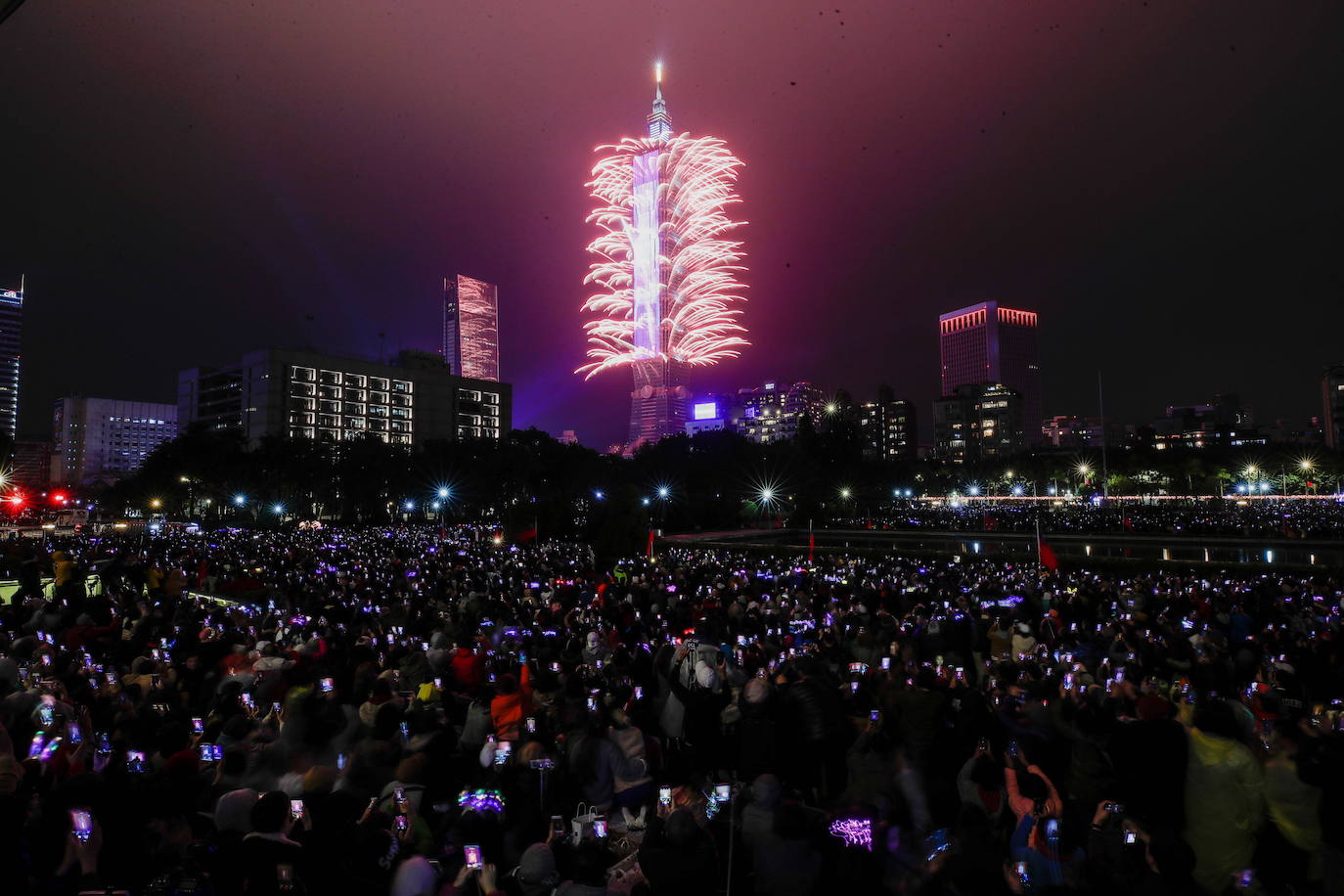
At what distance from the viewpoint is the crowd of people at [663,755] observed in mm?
4516

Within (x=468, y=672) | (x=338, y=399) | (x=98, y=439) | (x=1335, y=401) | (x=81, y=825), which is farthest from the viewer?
(x=98, y=439)

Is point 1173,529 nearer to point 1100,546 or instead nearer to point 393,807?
point 1100,546

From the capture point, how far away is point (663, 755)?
312 inches

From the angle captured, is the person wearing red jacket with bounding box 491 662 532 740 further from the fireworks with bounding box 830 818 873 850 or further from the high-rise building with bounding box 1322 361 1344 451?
the high-rise building with bounding box 1322 361 1344 451

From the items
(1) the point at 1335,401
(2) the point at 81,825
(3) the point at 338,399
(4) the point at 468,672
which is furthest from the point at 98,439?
(1) the point at 1335,401

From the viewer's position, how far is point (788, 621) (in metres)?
13.7

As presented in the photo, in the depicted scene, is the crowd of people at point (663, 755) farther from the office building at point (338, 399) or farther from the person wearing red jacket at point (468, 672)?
the office building at point (338, 399)

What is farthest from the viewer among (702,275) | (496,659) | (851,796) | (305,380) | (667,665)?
(305,380)

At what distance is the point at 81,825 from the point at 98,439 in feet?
761

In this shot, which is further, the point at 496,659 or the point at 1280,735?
the point at 496,659

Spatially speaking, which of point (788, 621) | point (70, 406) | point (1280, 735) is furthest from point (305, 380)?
point (1280, 735)

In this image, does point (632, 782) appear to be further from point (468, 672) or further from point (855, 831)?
point (468, 672)

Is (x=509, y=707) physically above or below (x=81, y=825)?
below

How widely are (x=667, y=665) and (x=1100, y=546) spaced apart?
38098mm
